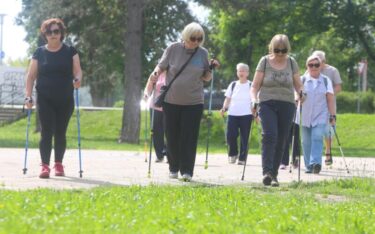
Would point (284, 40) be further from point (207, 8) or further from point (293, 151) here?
point (207, 8)

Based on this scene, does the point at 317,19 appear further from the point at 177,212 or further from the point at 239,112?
the point at 177,212

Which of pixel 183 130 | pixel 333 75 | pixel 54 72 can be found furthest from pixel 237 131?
pixel 54 72

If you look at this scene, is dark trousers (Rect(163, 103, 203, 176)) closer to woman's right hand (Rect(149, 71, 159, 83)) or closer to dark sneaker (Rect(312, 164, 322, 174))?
woman's right hand (Rect(149, 71, 159, 83))

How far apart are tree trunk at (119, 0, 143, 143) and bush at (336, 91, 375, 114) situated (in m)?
15.4

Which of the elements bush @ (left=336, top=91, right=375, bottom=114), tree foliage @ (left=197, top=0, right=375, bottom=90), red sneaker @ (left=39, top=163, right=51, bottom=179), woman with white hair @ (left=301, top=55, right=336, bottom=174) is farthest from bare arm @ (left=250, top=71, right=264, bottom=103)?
bush @ (left=336, top=91, right=375, bottom=114)

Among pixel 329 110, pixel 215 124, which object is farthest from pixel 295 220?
pixel 215 124

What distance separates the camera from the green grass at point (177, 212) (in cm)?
556

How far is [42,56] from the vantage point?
34.0ft

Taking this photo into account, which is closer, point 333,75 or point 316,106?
point 316,106

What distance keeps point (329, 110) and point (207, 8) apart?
14.5m

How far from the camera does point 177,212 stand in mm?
6336

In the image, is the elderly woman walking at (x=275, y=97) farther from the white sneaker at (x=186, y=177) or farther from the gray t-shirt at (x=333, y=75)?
the gray t-shirt at (x=333, y=75)

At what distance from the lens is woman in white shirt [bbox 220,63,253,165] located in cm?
1523

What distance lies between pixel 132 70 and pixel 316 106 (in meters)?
14.6
